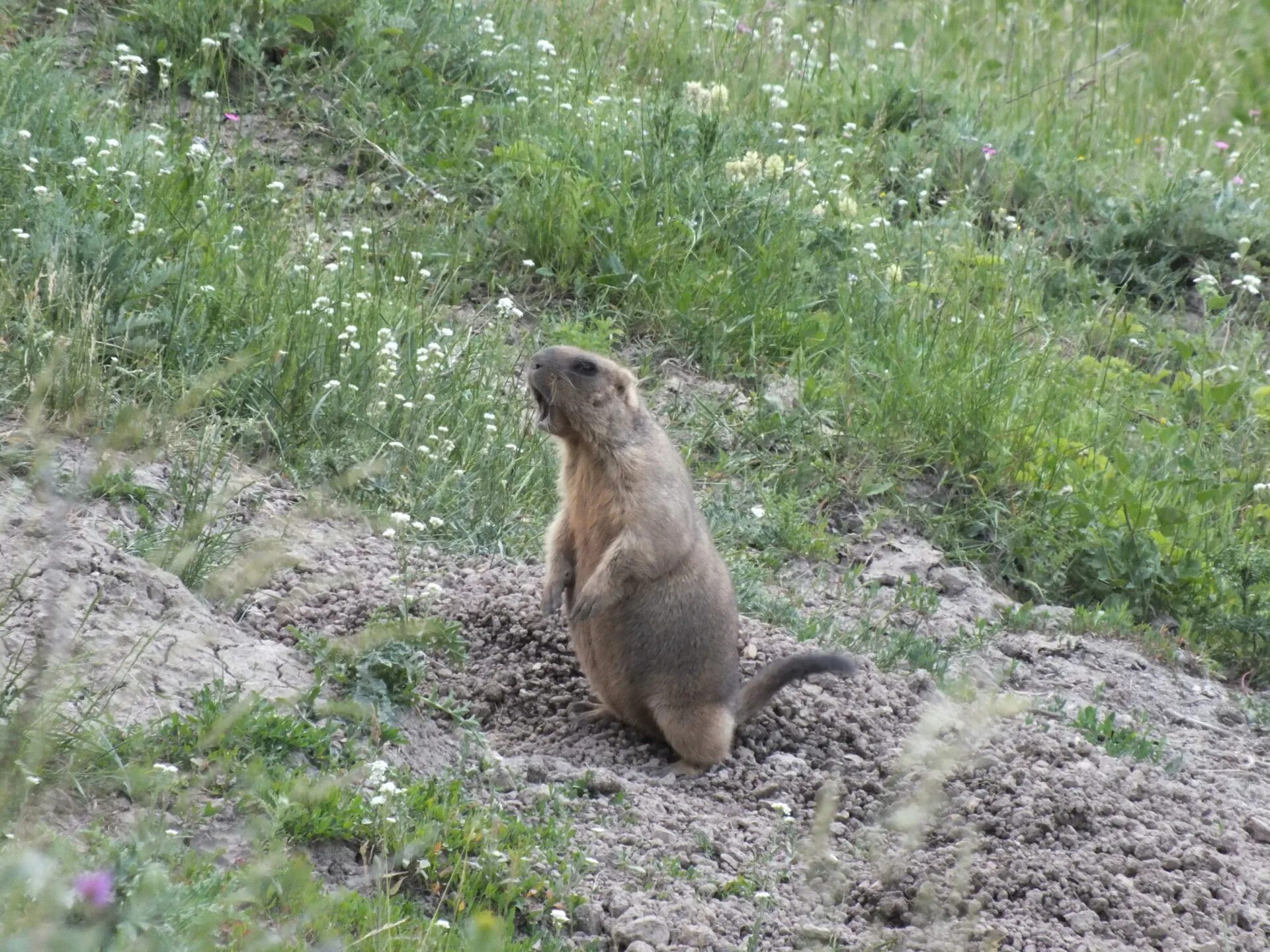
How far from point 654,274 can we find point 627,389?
8.23 ft

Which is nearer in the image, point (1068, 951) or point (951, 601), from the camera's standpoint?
point (1068, 951)

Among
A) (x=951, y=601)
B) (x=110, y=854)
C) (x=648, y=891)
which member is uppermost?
(x=110, y=854)

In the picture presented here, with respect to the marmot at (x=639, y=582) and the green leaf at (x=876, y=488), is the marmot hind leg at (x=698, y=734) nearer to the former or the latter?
the marmot at (x=639, y=582)

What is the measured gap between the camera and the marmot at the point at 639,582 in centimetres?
489

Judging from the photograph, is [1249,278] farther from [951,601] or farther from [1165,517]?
[951,601]

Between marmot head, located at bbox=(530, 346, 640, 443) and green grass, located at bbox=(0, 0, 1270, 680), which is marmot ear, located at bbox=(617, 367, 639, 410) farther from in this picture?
green grass, located at bbox=(0, 0, 1270, 680)

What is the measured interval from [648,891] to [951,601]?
9.48 feet

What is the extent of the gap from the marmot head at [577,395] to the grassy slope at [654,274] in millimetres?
878

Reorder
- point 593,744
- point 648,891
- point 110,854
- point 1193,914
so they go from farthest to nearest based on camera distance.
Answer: point 593,744 → point 1193,914 → point 648,891 → point 110,854

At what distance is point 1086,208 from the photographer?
30.8 ft

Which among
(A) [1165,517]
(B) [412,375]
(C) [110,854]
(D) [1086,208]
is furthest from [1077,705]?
(D) [1086,208]

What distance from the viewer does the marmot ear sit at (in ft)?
17.2

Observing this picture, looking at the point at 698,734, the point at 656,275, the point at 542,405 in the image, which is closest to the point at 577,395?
the point at 542,405

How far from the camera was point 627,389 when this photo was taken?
525 cm
